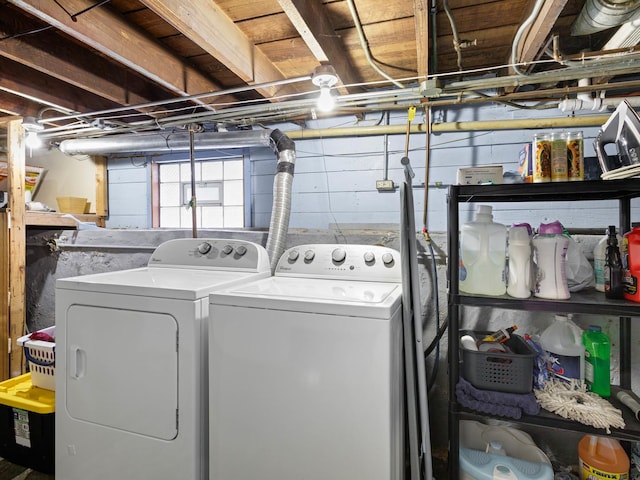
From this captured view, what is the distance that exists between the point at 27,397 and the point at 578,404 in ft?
8.82

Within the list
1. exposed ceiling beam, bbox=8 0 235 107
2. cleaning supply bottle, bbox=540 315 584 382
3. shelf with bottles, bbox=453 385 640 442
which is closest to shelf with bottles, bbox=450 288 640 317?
cleaning supply bottle, bbox=540 315 584 382

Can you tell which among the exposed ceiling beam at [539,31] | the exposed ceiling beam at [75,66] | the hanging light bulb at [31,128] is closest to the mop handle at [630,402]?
the exposed ceiling beam at [539,31]

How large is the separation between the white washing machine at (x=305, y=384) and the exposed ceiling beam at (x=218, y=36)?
1235mm

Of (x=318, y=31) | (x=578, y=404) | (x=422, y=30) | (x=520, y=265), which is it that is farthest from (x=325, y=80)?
(x=578, y=404)

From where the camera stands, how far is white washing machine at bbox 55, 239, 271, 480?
135 centimetres

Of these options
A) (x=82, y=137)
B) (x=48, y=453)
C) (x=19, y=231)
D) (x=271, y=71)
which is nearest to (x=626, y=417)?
(x=271, y=71)

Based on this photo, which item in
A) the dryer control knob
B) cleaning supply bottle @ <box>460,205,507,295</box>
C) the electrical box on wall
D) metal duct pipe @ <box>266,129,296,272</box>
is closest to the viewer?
cleaning supply bottle @ <box>460,205,507,295</box>

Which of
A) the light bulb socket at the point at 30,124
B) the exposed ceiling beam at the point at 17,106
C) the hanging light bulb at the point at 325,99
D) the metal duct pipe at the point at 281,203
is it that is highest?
the exposed ceiling beam at the point at 17,106

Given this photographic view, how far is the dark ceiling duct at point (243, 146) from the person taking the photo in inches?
83.6

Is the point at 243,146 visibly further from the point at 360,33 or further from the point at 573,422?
the point at 573,422

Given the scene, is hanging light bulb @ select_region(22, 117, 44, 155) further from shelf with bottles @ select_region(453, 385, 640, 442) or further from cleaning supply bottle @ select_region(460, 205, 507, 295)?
shelf with bottles @ select_region(453, 385, 640, 442)

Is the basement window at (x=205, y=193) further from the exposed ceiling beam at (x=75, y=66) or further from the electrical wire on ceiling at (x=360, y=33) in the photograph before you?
the electrical wire on ceiling at (x=360, y=33)

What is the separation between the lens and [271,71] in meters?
2.35

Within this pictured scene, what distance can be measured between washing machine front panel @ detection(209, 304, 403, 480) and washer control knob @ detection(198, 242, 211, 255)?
664 millimetres
